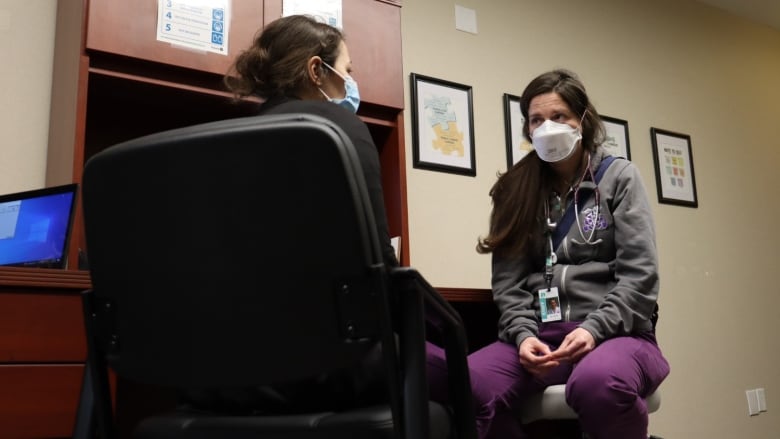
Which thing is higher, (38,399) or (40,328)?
(40,328)

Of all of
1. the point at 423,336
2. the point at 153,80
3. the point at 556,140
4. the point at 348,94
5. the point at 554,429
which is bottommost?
the point at 554,429

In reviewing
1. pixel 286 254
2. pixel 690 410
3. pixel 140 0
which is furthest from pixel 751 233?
pixel 286 254

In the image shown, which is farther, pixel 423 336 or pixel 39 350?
pixel 39 350

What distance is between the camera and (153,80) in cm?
196

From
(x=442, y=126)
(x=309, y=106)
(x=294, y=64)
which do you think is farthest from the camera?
(x=442, y=126)

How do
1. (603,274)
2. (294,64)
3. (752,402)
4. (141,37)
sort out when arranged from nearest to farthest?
1. (294,64)
2. (603,274)
3. (141,37)
4. (752,402)

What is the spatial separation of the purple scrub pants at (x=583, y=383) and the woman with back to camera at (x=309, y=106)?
28 cm

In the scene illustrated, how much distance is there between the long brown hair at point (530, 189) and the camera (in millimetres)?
1667

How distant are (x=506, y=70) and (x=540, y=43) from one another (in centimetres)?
29

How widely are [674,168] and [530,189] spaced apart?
7.40 feet

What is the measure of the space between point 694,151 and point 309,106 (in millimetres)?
3207

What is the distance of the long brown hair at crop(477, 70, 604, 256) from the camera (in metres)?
1.67

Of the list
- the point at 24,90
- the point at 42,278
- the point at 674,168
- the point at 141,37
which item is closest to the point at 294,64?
the point at 42,278

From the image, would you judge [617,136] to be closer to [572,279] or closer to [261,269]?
[572,279]
